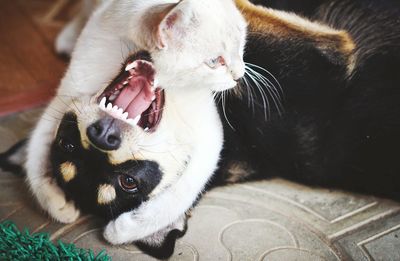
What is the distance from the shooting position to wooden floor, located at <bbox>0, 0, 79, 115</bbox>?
1999 mm

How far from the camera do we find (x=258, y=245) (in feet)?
4.85

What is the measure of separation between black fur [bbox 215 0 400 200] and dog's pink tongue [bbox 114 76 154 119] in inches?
13.3

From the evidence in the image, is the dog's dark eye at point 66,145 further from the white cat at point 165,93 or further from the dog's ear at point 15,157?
the dog's ear at point 15,157

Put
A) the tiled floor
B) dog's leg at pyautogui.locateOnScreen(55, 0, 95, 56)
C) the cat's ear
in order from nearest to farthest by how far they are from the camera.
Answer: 1. the cat's ear
2. the tiled floor
3. dog's leg at pyautogui.locateOnScreen(55, 0, 95, 56)

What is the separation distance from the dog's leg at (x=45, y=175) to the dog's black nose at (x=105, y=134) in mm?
262

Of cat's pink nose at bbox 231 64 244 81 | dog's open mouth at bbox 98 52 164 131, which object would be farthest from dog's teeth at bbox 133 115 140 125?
cat's pink nose at bbox 231 64 244 81

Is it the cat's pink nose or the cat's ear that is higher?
the cat's ear

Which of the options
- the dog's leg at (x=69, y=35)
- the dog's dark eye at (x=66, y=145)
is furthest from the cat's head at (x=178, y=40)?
the dog's leg at (x=69, y=35)

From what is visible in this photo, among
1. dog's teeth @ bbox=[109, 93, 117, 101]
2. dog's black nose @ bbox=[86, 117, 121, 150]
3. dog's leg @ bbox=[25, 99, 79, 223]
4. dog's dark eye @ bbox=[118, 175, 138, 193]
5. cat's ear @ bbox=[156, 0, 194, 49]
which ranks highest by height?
cat's ear @ bbox=[156, 0, 194, 49]

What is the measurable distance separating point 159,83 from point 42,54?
45.1 inches

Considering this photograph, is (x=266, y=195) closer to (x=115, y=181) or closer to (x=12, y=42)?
(x=115, y=181)

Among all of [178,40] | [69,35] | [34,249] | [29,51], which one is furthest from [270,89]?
[29,51]

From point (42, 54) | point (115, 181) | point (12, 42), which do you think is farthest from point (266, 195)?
point (12, 42)

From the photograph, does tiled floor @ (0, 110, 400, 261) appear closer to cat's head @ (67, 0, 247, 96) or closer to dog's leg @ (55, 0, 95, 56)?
cat's head @ (67, 0, 247, 96)
